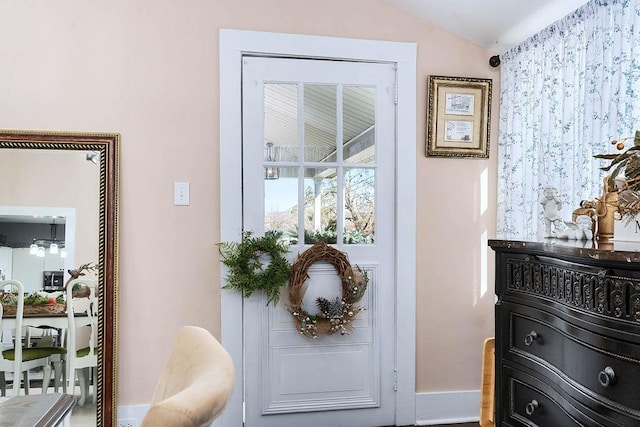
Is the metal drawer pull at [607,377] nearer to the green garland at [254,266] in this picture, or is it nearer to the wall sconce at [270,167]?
the green garland at [254,266]

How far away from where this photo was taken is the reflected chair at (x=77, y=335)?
2408 millimetres

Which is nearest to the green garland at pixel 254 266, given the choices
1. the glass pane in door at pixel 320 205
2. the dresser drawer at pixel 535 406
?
the glass pane in door at pixel 320 205

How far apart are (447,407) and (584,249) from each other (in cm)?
177

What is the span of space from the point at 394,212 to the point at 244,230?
0.83 meters

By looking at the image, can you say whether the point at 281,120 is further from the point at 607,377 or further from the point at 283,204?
the point at 607,377

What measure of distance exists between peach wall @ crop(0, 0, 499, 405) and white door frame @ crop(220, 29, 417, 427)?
53 millimetres

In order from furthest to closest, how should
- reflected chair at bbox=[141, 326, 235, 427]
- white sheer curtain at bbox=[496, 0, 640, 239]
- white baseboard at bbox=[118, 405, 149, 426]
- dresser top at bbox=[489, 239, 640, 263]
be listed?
white baseboard at bbox=[118, 405, 149, 426]
white sheer curtain at bbox=[496, 0, 640, 239]
dresser top at bbox=[489, 239, 640, 263]
reflected chair at bbox=[141, 326, 235, 427]

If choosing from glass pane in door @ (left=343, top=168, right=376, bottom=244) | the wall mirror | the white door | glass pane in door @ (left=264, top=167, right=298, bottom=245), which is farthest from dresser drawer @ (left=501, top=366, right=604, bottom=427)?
the wall mirror

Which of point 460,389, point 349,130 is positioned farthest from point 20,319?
point 460,389

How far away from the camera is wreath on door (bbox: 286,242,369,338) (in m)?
2.55

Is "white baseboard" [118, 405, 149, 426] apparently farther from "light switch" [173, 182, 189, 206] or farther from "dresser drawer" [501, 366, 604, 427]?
"dresser drawer" [501, 366, 604, 427]

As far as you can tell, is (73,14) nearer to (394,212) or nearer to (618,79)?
(394,212)

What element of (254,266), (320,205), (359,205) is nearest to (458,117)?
(359,205)

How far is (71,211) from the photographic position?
2420 mm
